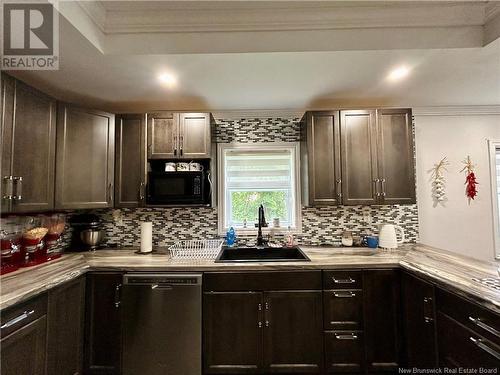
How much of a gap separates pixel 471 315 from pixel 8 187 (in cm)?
287

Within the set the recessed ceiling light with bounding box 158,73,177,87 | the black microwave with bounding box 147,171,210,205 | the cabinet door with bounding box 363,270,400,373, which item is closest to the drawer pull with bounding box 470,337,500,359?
the cabinet door with bounding box 363,270,400,373

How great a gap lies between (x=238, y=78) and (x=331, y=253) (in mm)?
1753

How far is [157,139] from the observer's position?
2.43m

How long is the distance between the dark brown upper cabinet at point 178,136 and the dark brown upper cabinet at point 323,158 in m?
1.02

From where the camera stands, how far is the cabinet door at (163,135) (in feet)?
7.96

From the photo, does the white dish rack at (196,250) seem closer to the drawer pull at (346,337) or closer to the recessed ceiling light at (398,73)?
the drawer pull at (346,337)

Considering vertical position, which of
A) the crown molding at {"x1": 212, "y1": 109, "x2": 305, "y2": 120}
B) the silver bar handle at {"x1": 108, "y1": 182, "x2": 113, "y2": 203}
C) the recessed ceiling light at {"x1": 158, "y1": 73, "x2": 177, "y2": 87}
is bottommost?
the silver bar handle at {"x1": 108, "y1": 182, "x2": 113, "y2": 203}

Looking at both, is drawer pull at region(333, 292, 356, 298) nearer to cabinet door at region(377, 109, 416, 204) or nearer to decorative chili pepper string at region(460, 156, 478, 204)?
cabinet door at region(377, 109, 416, 204)

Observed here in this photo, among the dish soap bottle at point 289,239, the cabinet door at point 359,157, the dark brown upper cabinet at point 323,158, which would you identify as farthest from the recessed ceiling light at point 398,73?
the dish soap bottle at point 289,239

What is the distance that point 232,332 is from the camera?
1.92 meters

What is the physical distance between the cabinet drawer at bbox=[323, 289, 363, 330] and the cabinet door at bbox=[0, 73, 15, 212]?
2330mm

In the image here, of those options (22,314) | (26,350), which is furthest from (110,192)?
(26,350)

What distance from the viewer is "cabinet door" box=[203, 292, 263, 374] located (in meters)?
1.90

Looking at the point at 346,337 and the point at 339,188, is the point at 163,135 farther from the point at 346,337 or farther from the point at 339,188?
the point at 346,337
